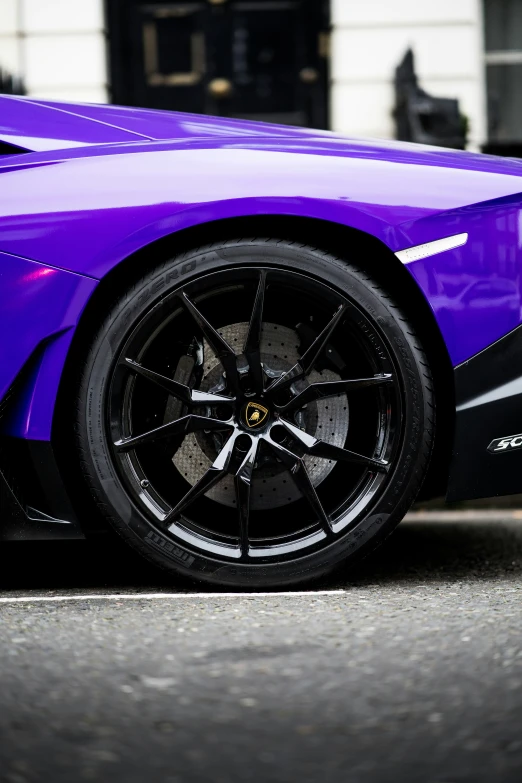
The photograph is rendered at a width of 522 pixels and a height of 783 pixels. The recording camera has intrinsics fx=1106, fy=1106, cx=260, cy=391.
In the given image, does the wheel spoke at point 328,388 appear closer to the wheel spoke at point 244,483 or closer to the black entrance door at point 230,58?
the wheel spoke at point 244,483

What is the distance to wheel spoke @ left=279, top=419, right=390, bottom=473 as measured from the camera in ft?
8.59

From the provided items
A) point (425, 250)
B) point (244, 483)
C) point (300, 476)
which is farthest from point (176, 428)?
A: point (425, 250)

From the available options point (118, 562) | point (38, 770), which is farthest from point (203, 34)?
point (38, 770)

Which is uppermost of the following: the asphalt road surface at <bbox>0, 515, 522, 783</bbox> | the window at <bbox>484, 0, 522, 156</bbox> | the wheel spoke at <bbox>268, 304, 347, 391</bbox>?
the window at <bbox>484, 0, 522, 156</bbox>

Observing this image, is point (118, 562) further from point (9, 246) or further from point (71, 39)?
point (71, 39)

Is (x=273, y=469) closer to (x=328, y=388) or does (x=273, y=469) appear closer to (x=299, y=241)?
(x=328, y=388)

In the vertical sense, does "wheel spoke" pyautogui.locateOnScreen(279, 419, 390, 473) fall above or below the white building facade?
below

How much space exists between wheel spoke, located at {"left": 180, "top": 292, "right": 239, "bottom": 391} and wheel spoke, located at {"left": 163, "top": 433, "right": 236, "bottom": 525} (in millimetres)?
145

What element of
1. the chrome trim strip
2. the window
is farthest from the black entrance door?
the chrome trim strip

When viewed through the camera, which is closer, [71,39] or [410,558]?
[410,558]

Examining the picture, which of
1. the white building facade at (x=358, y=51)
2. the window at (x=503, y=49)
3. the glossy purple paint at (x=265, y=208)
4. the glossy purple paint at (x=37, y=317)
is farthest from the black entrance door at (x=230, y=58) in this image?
the glossy purple paint at (x=37, y=317)

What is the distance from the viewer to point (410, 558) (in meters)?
3.24

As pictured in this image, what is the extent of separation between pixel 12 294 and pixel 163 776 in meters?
1.32

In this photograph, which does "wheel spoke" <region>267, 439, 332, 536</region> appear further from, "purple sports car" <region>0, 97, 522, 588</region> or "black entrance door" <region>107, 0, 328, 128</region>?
"black entrance door" <region>107, 0, 328, 128</region>
